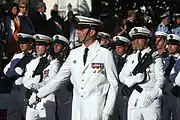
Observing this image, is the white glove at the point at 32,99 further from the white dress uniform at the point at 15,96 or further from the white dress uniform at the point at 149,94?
the white dress uniform at the point at 149,94

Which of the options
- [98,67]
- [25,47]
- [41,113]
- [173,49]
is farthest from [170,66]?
[98,67]

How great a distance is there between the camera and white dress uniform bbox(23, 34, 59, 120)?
10891 millimetres

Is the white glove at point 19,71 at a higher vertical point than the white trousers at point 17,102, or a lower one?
higher

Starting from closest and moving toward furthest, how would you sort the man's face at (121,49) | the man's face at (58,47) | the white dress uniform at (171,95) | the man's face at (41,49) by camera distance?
the man's face at (41,49) < the white dress uniform at (171,95) < the man's face at (58,47) < the man's face at (121,49)

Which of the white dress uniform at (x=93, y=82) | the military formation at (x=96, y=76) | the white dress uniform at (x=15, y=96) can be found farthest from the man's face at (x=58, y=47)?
the white dress uniform at (x=93, y=82)

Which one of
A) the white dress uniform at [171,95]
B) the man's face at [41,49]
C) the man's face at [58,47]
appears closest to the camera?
the man's face at [41,49]

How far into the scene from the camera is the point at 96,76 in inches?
352

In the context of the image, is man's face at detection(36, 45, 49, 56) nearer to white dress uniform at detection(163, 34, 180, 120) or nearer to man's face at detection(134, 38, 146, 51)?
man's face at detection(134, 38, 146, 51)

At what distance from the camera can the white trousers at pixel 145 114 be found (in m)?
10.3

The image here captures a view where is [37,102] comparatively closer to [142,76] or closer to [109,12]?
[142,76]

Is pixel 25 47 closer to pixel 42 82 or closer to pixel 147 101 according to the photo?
pixel 42 82

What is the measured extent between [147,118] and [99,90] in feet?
5.46

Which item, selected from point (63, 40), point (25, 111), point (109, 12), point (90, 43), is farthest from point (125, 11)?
point (90, 43)

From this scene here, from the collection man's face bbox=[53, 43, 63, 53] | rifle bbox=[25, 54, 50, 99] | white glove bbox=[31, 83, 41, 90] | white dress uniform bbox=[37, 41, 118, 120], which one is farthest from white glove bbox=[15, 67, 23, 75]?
white dress uniform bbox=[37, 41, 118, 120]
